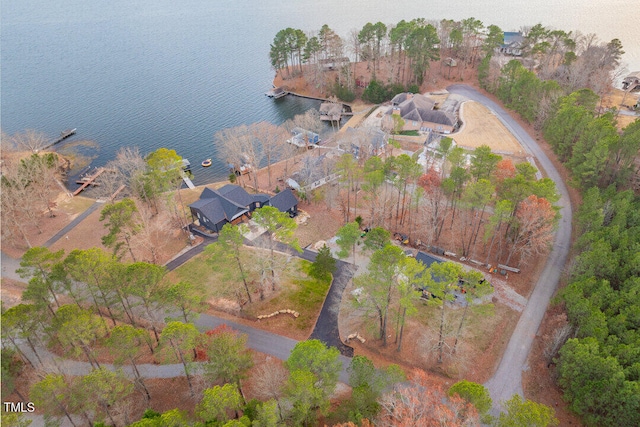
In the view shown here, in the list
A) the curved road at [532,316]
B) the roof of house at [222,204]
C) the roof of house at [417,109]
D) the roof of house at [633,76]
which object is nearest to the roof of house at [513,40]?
the roof of house at [633,76]

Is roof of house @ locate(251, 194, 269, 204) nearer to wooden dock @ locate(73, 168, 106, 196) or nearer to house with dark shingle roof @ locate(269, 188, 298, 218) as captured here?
house with dark shingle roof @ locate(269, 188, 298, 218)

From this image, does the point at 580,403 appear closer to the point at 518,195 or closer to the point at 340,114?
the point at 518,195

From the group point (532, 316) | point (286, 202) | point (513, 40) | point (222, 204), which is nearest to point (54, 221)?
point (222, 204)

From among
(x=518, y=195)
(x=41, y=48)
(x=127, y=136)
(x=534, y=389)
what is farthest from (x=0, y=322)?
(x=41, y=48)

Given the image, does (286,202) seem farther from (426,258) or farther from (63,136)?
(63,136)

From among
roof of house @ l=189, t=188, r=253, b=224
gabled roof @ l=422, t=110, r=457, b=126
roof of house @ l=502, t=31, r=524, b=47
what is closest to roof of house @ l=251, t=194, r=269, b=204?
roof of house @ l=189, t=188, r=253, b=224

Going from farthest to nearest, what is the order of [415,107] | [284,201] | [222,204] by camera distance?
[415,107], [284,201], [222,204]

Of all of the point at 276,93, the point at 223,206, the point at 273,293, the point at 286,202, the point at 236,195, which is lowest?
the point at 273,293

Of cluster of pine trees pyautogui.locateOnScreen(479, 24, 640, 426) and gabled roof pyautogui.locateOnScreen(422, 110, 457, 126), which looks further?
gabled roof pyautogui.locateOnScreen(422, 110, 457, 126)
